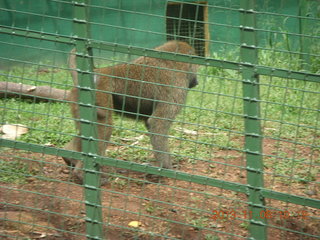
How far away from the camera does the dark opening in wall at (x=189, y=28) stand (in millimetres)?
2566

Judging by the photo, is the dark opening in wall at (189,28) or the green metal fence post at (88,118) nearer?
the dark opening in wall at (189,28)

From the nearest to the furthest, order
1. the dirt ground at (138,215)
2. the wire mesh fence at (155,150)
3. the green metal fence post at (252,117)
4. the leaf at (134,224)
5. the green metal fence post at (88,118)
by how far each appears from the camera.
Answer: the green metal fence post at (252,117), the wire mesh fence at (155,150), the green metal fence post at (88,118), the dirt ground at (138,215), the leaf at (134,224)

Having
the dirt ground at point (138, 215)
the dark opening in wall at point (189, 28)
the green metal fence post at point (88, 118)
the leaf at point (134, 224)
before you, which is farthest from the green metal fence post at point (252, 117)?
the leaf at point (134, 224)

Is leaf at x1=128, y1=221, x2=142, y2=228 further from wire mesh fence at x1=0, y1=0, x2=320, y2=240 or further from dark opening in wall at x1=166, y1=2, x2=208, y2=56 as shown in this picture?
dark opening in wall at x1=166, y1=2, x2=208, y2=56

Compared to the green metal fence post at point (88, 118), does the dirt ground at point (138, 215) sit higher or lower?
lower

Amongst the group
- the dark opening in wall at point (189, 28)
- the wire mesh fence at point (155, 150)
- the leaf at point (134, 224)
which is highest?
the dark opening in wall at point (189, 28)

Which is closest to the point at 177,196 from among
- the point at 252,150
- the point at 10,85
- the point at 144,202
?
the point at 144,202

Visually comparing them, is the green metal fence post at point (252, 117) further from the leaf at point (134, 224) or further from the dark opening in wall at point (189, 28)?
the leaf at point (134, 224)

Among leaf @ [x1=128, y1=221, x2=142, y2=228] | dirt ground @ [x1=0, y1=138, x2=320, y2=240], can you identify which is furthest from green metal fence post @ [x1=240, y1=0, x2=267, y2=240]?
leaf @ [x1=128, y1=221, x2=142, y2=228]

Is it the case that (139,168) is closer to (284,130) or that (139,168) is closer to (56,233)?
(56,233)

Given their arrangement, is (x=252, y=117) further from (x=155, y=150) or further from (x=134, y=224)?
(x=134, y=224)

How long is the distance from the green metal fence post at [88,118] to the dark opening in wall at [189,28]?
1.79 feet

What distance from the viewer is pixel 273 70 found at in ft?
8.15

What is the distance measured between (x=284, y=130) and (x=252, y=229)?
3.41 metres
